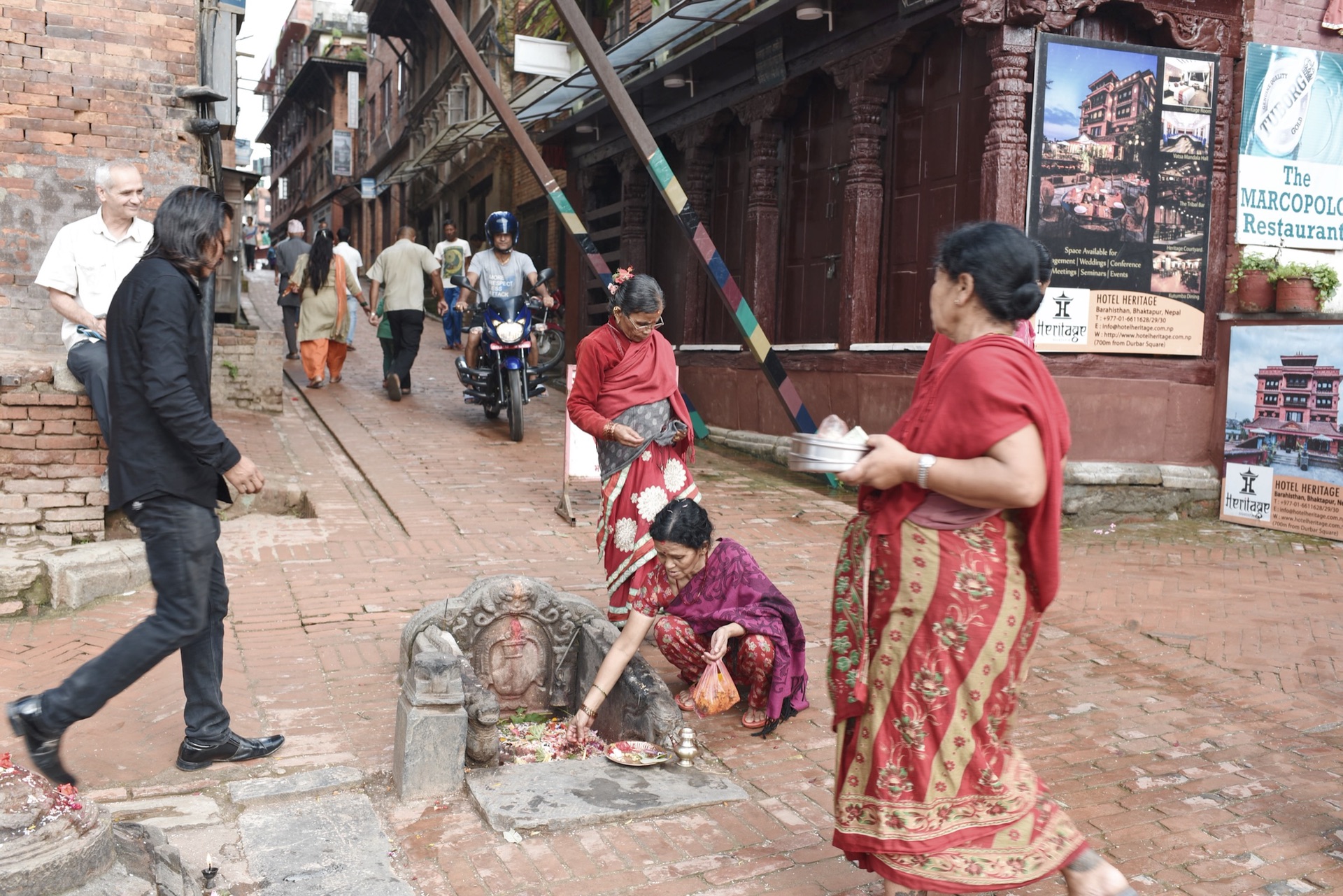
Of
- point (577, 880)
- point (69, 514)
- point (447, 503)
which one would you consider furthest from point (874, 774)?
point (447, 503)

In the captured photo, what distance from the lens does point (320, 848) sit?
3191mm

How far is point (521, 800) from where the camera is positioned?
3520 mm

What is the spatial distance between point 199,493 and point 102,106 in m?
5.38

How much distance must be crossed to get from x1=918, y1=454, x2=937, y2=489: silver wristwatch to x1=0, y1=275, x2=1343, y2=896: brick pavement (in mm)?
1306

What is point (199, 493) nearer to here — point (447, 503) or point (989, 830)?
point (989, 830)

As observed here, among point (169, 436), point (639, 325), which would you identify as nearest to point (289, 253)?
point (639, 325)

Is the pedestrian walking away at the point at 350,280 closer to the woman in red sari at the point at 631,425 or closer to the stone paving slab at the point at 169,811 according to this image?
the woman in red sari at the point at 631,425

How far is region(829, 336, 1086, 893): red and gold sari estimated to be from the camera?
2.50 metres

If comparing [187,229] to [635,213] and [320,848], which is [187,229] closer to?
[320,848]

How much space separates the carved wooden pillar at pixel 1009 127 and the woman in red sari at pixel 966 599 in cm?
598

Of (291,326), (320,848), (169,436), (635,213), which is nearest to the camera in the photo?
(320,848)

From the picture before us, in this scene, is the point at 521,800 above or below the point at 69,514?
below

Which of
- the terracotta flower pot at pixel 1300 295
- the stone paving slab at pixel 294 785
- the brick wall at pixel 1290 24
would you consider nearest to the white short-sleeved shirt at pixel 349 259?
the brick wall at pixel 1290 24

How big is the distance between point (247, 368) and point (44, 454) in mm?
5028
